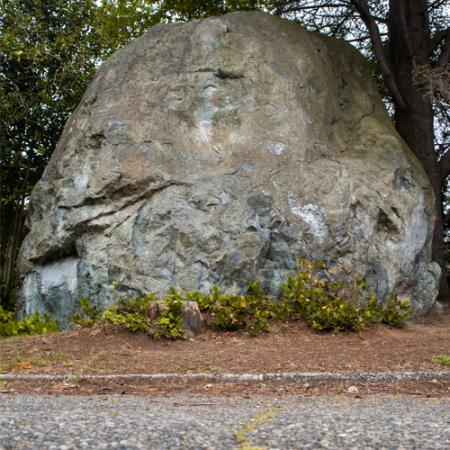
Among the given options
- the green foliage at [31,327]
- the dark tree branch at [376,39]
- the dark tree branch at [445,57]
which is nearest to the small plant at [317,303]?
the green foliage at [31,327]

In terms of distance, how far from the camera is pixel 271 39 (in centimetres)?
985

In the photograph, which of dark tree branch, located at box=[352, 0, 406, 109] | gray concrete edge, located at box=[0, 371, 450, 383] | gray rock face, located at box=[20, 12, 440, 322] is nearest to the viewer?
gray concrete edge, located at box=[0, 371, 450, 383]

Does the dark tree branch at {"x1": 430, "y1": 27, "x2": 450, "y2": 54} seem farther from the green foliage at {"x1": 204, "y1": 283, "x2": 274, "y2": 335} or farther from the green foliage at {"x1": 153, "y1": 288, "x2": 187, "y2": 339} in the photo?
the green foliage at {"x1": 153, "y1": 288, "x2": 187, "y2": 339}

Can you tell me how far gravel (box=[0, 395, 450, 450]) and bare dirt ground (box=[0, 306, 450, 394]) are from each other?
82 centimetres

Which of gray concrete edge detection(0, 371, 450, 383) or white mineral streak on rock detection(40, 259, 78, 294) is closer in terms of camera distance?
gray concrete edge detection(0, 371, 450, 383)

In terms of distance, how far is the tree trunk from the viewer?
470 inches

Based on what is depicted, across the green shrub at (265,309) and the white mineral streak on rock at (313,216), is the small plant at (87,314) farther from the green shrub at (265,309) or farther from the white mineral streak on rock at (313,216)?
the white mineral streak on rock at (313,216)

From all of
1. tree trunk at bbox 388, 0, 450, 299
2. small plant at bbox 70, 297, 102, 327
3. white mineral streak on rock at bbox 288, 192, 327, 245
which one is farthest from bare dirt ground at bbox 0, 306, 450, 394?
tree trunk at bbox 388, 0, 450, 299

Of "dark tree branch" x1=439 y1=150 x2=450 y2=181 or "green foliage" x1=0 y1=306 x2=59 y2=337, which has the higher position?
"dark tree branch" x1=439 y1=150 x2=450 y2=181

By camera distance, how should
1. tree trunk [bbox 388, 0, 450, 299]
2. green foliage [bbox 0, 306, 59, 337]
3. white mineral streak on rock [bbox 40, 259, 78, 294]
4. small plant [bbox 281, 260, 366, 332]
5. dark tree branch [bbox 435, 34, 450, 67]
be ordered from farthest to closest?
tree trunk [bbox 388, 0, 450, 299] < dark tree branch [bbox 435, 34, 450, 67] < white mineral streak on rock [bbox 40, 259, 78, 294] < green foliage [bbox 0, 306, 59, 337] < small plant [bbox 281, 260, 366, 332]

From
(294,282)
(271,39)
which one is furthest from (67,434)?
(271,39)

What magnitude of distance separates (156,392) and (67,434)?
218 centimetres

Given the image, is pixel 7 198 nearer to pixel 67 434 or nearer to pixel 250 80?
pixel 250 80

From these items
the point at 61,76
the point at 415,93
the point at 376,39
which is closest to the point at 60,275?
the point at 61,76
